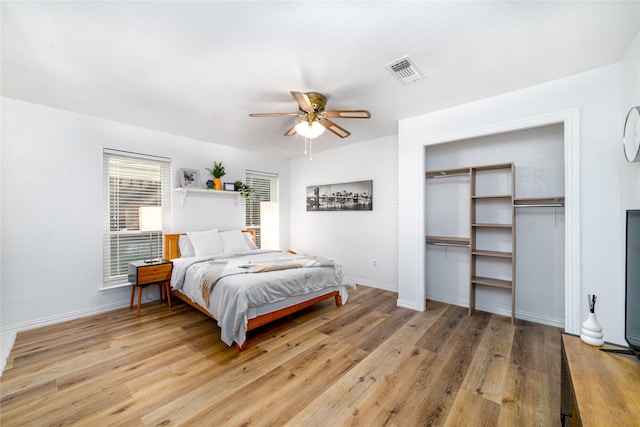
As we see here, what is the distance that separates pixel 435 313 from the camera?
3.35 meters

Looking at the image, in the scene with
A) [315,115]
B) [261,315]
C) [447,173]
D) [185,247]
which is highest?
[315,115]

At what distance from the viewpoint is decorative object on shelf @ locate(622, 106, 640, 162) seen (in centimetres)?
176

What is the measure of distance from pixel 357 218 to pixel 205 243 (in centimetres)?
262

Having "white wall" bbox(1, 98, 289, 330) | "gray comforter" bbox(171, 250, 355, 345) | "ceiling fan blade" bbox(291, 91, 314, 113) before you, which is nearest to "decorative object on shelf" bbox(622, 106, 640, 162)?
"ceiling fan blade" bbox(291, 91, 314, 113)

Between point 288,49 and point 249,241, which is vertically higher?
point 288,49

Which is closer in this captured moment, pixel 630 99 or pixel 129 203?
pixel 630 99

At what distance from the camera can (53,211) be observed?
3127mm

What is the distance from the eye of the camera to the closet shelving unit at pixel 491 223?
3.03m

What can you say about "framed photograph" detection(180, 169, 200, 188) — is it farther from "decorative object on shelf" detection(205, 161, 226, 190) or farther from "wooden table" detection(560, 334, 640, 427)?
"wooden table" detection(560, 334, 640, 427)

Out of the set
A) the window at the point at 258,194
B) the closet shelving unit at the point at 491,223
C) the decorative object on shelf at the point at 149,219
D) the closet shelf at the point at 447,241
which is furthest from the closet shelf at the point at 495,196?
the decorative object on shelf at the point at 149,219

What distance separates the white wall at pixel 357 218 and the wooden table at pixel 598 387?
2928mm

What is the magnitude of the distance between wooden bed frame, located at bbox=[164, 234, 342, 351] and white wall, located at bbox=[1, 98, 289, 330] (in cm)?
74

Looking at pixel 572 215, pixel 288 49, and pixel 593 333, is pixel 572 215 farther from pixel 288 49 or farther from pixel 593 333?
pixel 288 49

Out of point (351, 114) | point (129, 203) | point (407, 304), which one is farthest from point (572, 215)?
point (129, 203)
